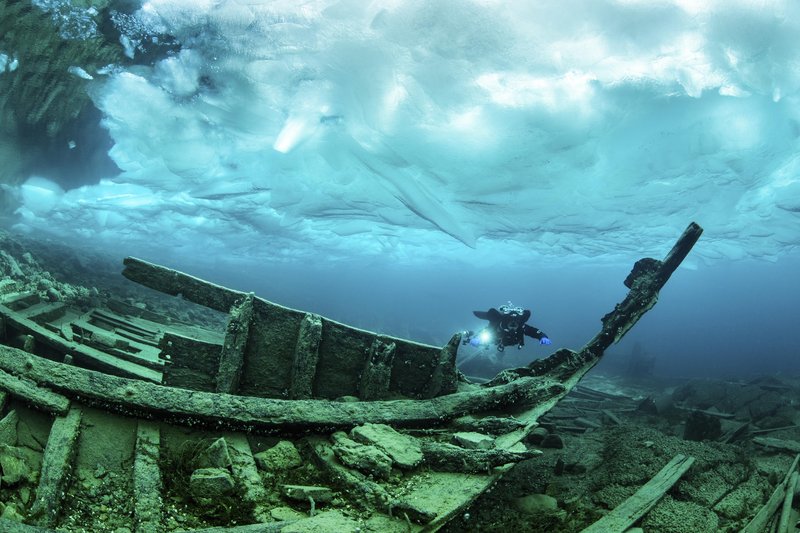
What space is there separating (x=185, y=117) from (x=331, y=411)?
13.5 meters

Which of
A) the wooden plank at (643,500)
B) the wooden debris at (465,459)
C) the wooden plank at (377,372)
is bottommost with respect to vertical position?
the wooden plank at (643,500)

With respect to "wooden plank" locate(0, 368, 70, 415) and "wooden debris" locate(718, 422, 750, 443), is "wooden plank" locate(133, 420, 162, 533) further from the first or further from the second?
"wooden debris" locate(718, 422, 750, 443)

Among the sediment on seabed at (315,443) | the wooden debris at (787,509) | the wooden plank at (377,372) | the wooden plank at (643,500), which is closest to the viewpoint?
the sediment on seabed at (315,443)

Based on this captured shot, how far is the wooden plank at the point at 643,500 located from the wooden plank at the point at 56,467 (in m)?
4.39

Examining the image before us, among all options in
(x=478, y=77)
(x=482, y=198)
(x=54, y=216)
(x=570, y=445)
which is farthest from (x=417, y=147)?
(x=54, y=216)

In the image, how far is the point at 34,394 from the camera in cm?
314

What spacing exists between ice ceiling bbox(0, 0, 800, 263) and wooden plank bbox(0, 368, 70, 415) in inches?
334

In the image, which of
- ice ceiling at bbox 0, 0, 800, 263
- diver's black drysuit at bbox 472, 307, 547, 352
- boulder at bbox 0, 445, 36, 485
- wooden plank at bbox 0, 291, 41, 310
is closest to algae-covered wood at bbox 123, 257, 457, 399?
boulder at bbox 0, 445, 36, 485

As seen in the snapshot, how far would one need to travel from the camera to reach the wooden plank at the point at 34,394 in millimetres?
3084

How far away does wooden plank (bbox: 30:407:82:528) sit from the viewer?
2.36 metres

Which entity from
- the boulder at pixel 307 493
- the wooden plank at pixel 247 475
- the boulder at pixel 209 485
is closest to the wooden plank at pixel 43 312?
the wooden plank at pixel 247 475

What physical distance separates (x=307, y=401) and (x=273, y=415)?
0.41 meters

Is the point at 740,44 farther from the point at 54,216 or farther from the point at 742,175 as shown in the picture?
the point at 54,216

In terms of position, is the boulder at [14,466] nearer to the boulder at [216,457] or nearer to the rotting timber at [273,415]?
the rotting timber at [273,415]
